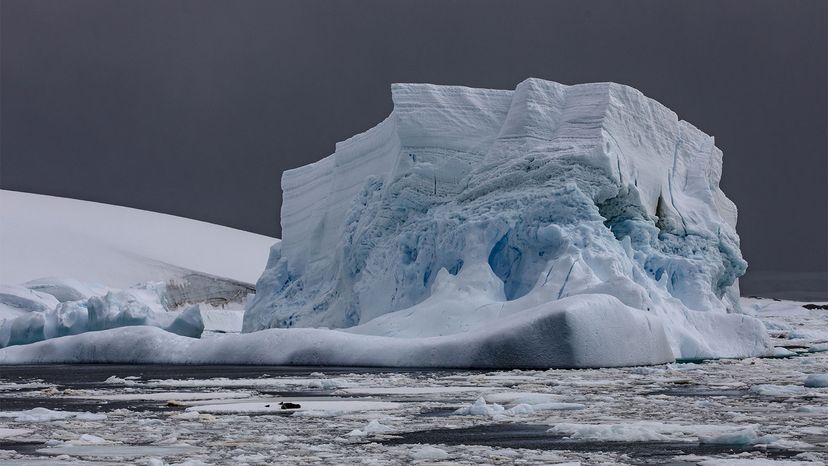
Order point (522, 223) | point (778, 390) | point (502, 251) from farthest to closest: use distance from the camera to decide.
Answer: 1. point (502, 251)
2. point (522, 223)
3. point (778, 390)

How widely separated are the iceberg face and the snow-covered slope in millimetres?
22582

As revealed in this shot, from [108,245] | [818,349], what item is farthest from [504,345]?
[108,245]

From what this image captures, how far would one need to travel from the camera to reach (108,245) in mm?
42906

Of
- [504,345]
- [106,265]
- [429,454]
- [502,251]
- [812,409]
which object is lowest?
[429,454]

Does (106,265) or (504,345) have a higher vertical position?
(106,265)

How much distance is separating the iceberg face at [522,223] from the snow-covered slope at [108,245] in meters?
22.6

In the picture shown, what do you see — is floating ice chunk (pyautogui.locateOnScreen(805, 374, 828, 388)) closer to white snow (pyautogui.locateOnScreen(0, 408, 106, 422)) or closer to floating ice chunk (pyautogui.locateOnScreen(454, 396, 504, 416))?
floating ice chunk (pyautogui.locateOnScreen(454, 396, 504, 416))

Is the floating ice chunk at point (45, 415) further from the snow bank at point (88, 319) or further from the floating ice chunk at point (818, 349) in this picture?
the floating ice chunk at point (818, 349)

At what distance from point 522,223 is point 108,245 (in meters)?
31.2

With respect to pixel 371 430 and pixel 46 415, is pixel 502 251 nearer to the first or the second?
pixel 46 415

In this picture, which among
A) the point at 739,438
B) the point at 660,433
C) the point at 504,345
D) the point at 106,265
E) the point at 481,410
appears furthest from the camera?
the point at 106,265

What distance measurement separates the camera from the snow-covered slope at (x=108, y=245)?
1537 inches

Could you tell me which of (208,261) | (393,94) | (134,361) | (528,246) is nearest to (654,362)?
(528,246)

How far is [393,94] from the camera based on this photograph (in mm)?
16500
